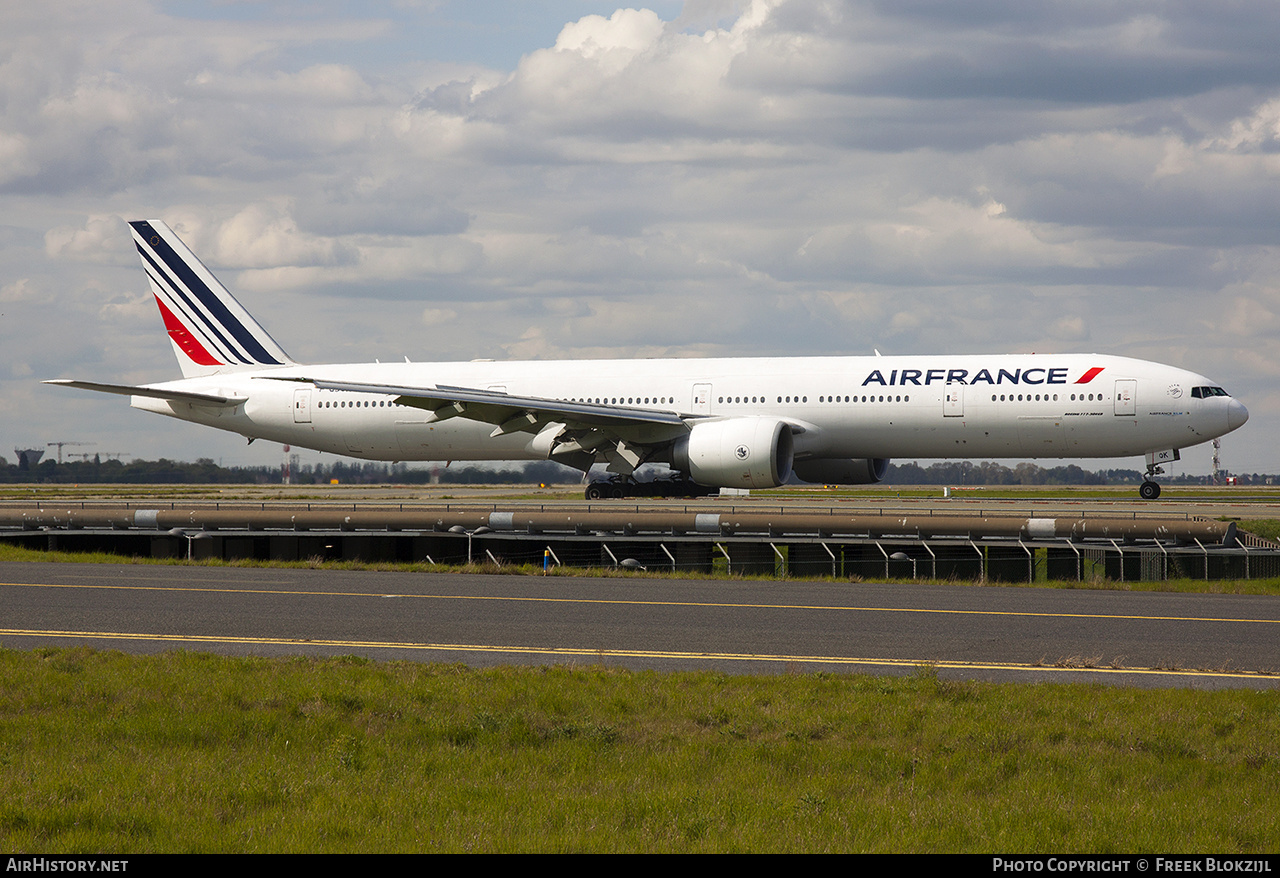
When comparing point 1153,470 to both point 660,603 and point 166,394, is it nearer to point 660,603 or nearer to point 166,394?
point 660,603

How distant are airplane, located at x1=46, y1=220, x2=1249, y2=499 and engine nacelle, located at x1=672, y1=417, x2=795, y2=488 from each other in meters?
0.05

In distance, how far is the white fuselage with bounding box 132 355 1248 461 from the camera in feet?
107

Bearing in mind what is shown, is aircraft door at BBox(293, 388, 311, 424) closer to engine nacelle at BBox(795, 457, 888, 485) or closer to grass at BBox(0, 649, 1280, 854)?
engine nacelle at BBox(795, 457, 888, 485)

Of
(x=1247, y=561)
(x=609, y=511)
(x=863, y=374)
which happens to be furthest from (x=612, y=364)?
(x=1247, y=561)

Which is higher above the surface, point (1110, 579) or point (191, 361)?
point (191, 361)

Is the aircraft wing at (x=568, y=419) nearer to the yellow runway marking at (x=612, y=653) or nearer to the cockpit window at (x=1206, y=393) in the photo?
the cockpit window at (x=1206, y=393)

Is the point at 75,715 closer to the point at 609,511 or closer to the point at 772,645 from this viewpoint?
the point at 772,645

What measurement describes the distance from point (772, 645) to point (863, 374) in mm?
21031

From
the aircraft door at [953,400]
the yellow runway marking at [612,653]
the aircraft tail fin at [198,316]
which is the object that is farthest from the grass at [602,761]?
the aircraft tail fin at [198,316]

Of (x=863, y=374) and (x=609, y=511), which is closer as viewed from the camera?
(x=609, y=511)

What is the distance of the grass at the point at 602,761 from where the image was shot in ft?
24.9

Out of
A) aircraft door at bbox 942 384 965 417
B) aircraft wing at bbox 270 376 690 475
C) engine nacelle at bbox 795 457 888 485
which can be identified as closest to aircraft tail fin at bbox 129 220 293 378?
aircraft wing at bbox 270 376 690 475

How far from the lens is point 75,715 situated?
1080cm
